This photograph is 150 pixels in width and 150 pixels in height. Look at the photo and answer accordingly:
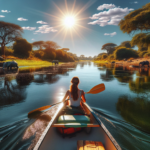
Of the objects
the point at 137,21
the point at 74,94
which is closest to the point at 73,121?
the point at 74,94

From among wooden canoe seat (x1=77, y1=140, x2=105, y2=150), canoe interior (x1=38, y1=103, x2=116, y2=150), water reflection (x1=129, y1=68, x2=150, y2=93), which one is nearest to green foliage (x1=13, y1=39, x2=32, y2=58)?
water reflection (x1=129, y1=68, x2=150, y2=93)

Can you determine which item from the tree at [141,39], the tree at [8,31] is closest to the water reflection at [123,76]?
the tree at [141,39]

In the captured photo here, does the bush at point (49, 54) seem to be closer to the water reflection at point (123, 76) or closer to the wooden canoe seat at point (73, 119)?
the water reflection at point (123, 76)

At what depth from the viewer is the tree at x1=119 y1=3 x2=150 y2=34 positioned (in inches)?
904

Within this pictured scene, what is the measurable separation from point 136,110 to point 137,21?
23.9 metres

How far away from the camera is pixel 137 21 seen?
2391 cm

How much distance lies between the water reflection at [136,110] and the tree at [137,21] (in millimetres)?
21852

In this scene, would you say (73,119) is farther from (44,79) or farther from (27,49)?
(27,49)

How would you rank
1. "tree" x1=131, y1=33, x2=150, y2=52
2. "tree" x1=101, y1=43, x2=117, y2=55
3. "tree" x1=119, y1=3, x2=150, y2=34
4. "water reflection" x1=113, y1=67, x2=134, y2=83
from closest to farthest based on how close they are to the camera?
"water reflection" x1=113, y1=67, x2=134, y2=83 < "tree" x1=119, y1=3, x2=150, y2=34 < "tree" x1=131, y1=33, x2=150, y2=52 < "tree" x1=101, y1=43, x2=117, y2=55

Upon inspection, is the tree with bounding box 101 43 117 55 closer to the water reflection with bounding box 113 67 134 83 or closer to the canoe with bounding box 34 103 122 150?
the water reflection with bounding box 113 67 134 83

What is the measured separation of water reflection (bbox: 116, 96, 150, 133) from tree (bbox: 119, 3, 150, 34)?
21852mm

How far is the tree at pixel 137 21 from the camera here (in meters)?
23.0

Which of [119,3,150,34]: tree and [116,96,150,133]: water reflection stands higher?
[119,3,150,34]: tree

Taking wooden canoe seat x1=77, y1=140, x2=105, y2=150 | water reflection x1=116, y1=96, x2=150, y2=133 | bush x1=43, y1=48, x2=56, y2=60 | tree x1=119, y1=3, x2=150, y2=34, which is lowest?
water reflection x1=116, y1=96, x2=150, y2=133
